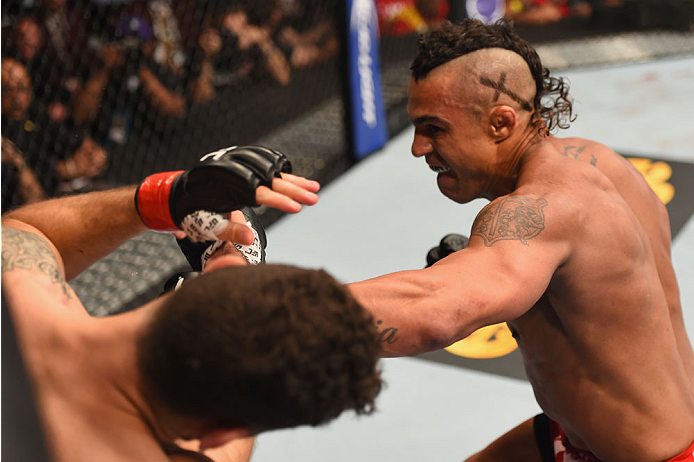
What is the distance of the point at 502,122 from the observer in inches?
64.7

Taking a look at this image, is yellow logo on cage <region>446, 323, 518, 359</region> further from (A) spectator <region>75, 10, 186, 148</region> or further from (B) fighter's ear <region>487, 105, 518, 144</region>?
(A) spectator <region>75, 10, 186, 148</region>

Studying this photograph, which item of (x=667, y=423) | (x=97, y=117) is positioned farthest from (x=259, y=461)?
(x=97, y=117)

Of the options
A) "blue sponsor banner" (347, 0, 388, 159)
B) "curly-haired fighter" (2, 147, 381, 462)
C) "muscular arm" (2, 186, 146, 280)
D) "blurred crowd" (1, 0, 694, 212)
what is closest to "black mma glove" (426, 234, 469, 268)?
"muscular arm" (2, 186, 146, 280)

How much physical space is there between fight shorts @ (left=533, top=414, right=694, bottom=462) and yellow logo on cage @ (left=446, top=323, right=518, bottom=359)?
1.02 meters

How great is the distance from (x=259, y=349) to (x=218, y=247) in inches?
24.8

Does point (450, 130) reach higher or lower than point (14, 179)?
higher

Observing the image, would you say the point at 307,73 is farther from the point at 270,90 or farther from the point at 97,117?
the point at 97,117

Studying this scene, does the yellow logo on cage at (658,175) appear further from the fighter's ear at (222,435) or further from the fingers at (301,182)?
the fighter's ear at (222,435)

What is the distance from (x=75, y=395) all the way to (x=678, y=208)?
3.66 m

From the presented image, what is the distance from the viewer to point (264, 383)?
82 centimetres

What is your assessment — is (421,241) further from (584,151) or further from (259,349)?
(259,349)

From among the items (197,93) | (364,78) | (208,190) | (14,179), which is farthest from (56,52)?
(208,190)

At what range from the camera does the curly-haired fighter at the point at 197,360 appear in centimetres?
82

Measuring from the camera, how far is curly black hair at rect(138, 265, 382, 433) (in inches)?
32.1
